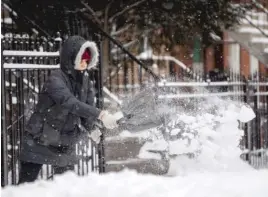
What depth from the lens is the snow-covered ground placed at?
16.2ft

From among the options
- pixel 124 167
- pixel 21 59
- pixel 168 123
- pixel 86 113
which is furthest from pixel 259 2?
pixel 86 113

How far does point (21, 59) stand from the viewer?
5816mm

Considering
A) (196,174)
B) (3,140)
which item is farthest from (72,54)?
(196,174)

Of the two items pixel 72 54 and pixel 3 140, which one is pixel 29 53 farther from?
pixel 72 54

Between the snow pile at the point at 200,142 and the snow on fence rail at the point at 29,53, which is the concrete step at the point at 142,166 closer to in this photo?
the snow pile at the point at 200,142

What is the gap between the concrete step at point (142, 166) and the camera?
6820mm

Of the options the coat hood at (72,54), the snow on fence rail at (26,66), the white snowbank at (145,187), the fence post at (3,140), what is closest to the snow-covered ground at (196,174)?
the white snowbank at (145,187)

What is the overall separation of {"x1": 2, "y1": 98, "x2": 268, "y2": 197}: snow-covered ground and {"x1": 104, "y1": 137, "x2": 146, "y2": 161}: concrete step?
0.43 feet

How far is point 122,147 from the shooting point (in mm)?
7262

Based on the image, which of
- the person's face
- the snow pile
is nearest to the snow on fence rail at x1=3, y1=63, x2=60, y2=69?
the person's face

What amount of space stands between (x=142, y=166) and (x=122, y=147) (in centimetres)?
45

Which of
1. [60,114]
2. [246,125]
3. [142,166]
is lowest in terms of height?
[142,166]

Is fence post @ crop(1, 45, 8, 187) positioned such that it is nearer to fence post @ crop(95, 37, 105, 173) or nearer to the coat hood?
the coat hood

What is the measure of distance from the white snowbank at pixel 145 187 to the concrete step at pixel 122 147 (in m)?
1.31
